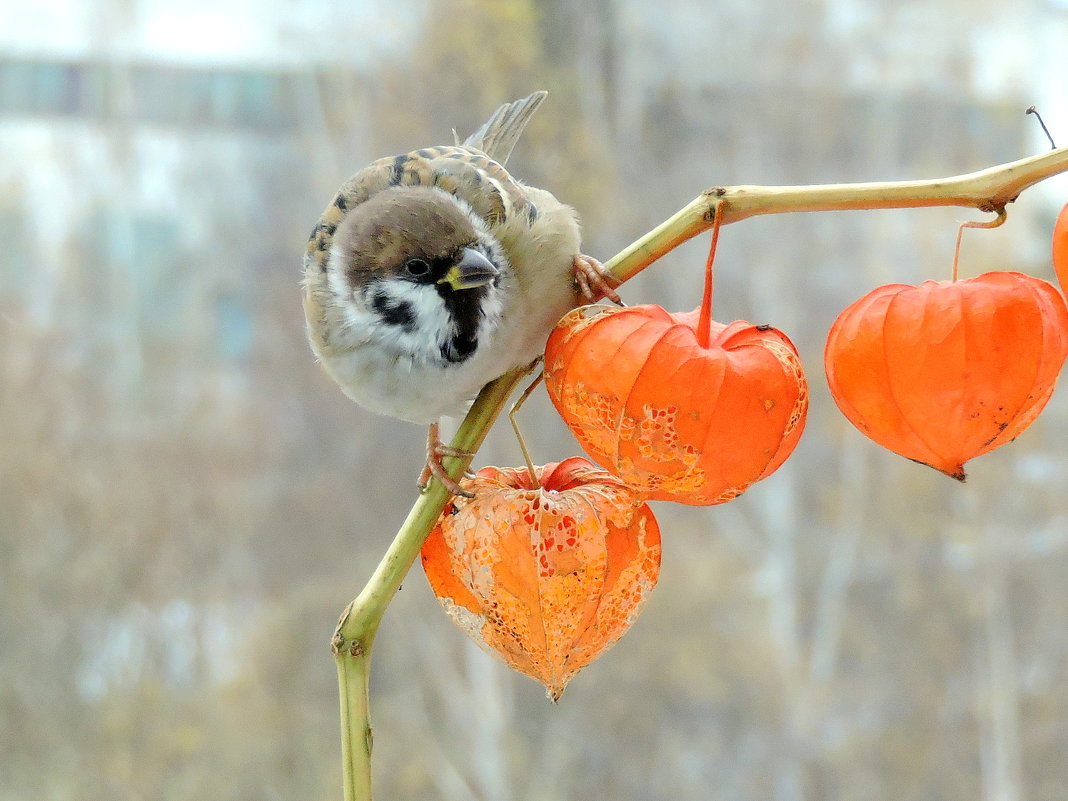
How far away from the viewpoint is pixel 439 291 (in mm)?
716

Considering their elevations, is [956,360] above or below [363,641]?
above

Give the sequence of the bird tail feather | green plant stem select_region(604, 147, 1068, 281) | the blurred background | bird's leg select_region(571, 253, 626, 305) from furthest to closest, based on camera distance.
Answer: the blurred background
the bird tail feather
bird's leg select_region(571, 253, 626, 305)
green plant stem select_region(604, 147, 1068, 281)

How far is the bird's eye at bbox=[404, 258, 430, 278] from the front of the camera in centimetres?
71

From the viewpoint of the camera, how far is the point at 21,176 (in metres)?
2.48

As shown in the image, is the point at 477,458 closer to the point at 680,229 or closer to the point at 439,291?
the point at 439,291

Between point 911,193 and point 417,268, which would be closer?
point 911,193

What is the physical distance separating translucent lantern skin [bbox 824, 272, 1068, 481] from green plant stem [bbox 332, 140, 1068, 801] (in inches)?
1.8

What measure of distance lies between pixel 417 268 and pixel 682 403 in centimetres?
28

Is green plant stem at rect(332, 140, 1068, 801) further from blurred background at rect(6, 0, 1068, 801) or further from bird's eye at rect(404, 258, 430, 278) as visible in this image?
blurred background at rect(6, 0, 1068, 801)

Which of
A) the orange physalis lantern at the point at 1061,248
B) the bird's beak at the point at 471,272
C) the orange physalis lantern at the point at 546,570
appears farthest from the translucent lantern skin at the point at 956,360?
the bird's beak at the point at 471,272

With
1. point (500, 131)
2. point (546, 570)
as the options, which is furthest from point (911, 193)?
point (500, 131)

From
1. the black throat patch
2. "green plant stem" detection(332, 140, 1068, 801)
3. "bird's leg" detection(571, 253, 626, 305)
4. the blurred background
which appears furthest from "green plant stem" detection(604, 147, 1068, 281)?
the blurred background

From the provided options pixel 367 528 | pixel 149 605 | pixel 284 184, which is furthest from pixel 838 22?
pixel 149 605

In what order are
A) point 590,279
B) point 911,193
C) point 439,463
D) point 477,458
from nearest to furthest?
1. point 911,193
2. point 439,463
3. point 590,279
4. point 477,458
